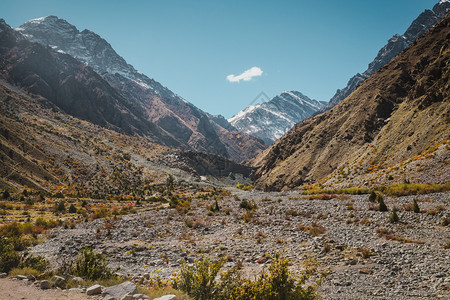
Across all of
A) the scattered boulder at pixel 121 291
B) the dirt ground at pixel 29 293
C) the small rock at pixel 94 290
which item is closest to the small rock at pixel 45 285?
the dirt ground at pixel 29 293

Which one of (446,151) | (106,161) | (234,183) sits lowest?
(234,183)

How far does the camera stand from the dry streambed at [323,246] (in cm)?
905

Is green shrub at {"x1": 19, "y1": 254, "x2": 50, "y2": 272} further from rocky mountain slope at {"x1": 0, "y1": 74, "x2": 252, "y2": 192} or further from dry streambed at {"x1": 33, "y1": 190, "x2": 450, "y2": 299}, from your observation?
rocky mountain slope at {"x1": 0, "y1": 74, "x2": 252, "y2": 192}

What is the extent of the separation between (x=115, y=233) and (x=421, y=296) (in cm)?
2091

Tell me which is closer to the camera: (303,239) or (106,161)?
(303,239)

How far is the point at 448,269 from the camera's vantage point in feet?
29.2

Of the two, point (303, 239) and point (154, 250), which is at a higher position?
point (303, 239)

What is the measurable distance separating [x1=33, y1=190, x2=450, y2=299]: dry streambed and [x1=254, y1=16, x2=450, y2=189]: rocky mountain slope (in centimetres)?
2141

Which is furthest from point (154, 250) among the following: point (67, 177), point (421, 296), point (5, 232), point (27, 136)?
point (27, 136)

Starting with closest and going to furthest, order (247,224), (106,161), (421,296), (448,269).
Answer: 1. (421,296)
2. (448,269)
3. (247,224)
4. (106,161)

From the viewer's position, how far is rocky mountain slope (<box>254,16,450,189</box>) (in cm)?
4278

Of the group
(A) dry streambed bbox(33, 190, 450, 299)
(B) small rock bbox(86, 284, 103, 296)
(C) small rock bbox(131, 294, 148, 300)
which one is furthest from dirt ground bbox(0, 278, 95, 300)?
(A) dry streambed bbox(33, 190, 450, 299)

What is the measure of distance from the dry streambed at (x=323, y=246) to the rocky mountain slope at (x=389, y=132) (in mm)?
21407

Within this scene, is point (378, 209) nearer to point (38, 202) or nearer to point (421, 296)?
point (421, 296)
